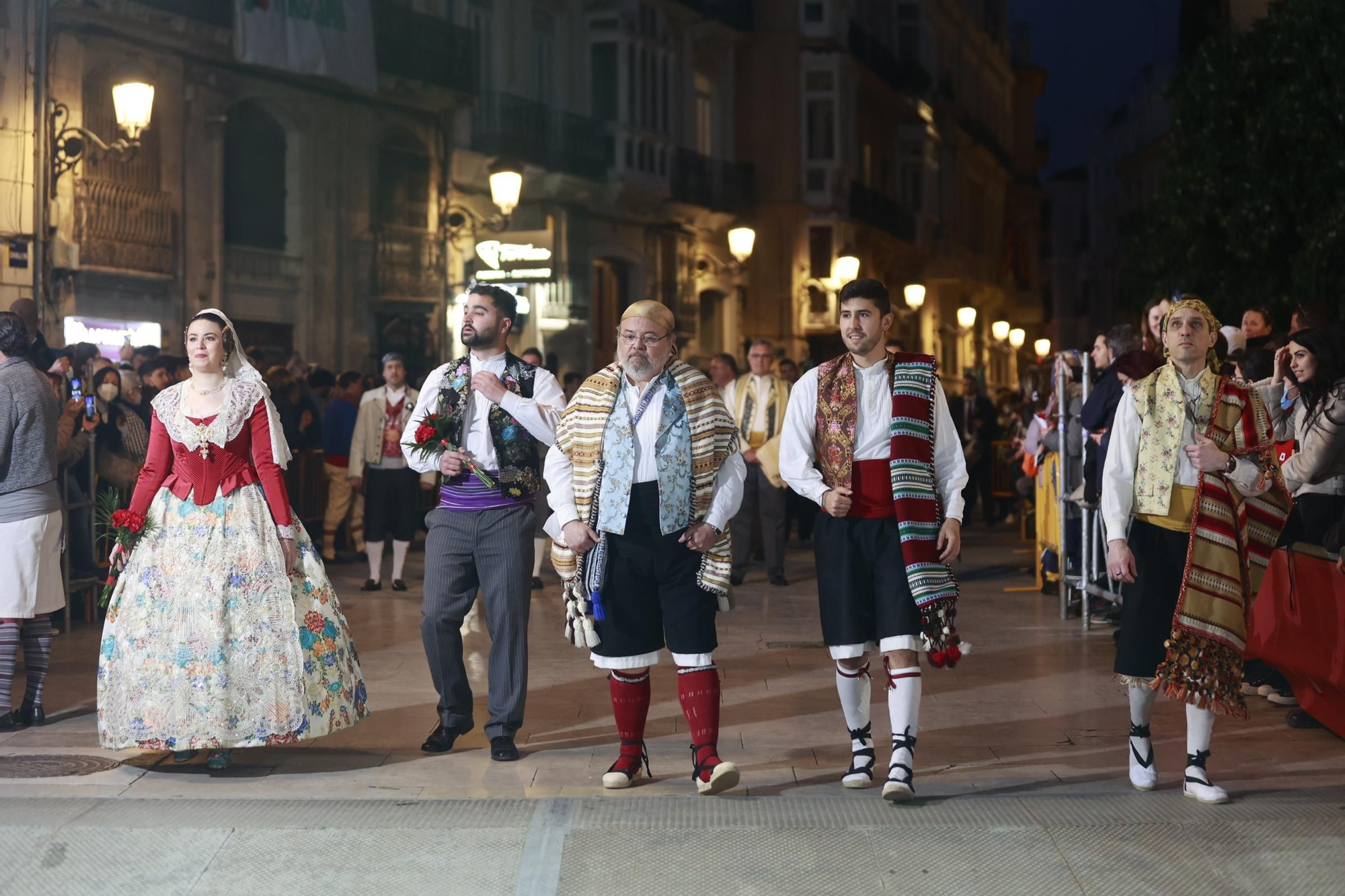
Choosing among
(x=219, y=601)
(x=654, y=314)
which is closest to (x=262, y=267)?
(x=219, y=601)

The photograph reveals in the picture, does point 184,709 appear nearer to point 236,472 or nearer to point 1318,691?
point 236,472

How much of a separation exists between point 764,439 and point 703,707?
285 inches

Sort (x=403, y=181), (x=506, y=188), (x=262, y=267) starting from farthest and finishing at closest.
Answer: (x=403, y=181) → (x=262, y=267) → (x=506, y=188)

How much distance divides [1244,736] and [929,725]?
1.39m

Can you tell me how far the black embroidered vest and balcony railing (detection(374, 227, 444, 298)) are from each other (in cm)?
1539

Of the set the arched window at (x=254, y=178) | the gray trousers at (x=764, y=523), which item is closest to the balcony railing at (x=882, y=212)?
the arched window at (x=254, y=178)

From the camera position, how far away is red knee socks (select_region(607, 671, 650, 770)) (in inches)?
251

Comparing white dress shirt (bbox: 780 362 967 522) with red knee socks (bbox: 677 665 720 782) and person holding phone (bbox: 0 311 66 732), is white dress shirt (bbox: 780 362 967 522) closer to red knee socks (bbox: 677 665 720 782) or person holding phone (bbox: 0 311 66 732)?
A: red knee socks (bbox: 677 665 720 782)

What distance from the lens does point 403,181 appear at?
22.9 metres

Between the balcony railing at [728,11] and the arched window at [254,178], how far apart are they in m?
10.1

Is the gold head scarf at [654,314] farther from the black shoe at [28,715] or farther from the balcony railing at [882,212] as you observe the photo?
the balcony railing at [882,212]

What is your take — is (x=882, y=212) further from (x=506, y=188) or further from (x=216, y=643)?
(x=216, y=643)

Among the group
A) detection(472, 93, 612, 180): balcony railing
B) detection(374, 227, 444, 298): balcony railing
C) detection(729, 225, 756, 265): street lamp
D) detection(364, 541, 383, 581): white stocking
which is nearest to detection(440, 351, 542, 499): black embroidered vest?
detection(364, 541, 383, 581): white stocking

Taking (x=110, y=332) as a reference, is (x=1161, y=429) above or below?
below
